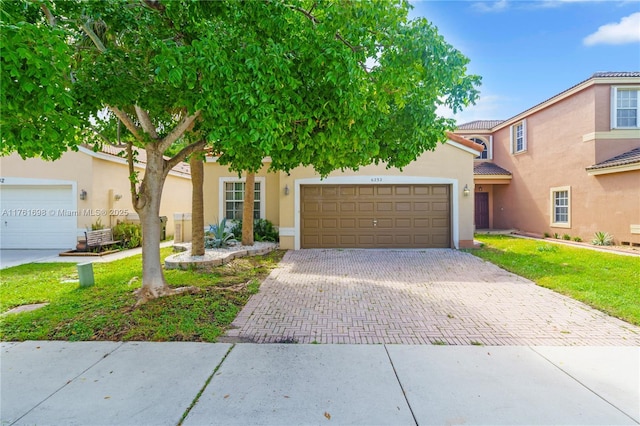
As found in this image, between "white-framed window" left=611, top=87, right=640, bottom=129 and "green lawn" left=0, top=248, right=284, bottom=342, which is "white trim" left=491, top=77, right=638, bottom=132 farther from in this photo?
"green lawn" left=0, top=248, right=284, bottom=342

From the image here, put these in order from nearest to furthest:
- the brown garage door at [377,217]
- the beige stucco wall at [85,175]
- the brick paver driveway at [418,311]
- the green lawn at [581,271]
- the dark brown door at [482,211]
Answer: the brick paver driveway at [418,311]
the green lawn at [581,271]
the beige stucco wall at [85,175]
the brown garage door at [377,217]
the dark brown door at [482,211]

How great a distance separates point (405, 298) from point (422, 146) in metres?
2.90

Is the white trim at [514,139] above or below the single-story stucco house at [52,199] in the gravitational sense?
above

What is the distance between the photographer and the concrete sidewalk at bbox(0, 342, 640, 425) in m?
2.72


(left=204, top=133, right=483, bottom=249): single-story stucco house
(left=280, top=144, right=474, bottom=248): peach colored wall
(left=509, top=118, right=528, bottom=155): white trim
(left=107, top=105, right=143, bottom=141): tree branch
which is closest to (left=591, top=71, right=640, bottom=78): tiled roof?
(left=509, top=118, right=528, bottom=155): white trim

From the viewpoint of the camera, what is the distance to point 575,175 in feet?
43.9

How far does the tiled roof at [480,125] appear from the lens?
62.9ft

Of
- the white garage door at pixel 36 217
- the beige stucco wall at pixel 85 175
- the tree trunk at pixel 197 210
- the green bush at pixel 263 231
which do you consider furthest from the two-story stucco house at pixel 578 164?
the white garage door at pixel 36 217

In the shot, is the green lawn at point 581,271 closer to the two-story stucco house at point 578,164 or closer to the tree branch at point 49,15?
the two-story stucco house at point 578,164

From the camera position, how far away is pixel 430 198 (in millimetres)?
11805

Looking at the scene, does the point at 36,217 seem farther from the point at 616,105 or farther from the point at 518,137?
the point at 616,105

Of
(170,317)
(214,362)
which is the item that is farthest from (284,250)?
(214,362)

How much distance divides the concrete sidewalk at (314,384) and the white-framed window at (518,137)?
1493cm

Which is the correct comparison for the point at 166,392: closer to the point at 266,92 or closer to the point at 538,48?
the point at 266,92
